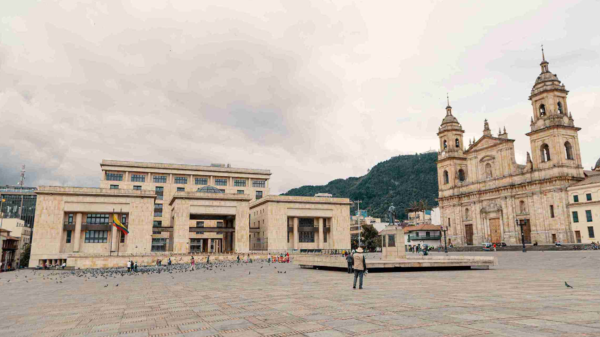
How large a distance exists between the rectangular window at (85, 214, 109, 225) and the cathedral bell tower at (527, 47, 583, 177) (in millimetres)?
65376

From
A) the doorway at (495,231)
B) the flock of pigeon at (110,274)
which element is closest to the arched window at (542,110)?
the doorway at (495,231)

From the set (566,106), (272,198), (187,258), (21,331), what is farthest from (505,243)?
(21,331)

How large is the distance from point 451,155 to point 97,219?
2538 inches

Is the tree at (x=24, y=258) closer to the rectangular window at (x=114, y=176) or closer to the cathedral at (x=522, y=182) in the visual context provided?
the rectangular window at (x=114, y=176)

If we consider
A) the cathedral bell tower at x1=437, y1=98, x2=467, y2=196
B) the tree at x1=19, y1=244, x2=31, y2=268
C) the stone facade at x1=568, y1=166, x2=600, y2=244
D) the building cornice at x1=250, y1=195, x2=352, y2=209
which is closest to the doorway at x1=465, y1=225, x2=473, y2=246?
the cathedral bell tower at x1=437, y1=98, x2=467, y2=196

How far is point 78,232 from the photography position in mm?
54688

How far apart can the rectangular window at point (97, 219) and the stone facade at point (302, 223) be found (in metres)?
24.7

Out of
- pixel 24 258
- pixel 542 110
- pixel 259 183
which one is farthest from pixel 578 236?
pixel 24 258

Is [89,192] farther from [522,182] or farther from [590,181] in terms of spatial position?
[590,181]

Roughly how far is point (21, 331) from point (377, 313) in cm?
812

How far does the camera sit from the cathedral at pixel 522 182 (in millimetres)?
55781

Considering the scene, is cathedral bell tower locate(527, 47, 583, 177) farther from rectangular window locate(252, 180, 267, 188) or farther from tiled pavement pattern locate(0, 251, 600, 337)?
rectangular window locate(252, 180, 267, 188)

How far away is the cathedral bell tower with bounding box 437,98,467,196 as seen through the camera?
253 feet

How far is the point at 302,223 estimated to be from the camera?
71.5 m
